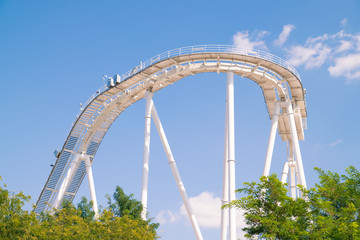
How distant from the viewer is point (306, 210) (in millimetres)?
16359

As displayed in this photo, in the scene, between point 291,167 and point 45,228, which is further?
point 291,167

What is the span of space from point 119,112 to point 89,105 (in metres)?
2.45

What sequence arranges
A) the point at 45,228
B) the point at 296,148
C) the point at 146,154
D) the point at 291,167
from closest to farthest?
the point at 45,228 → the point at 146,154 → the point at 296,148 → the point at 291,167

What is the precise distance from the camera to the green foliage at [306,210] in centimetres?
1475

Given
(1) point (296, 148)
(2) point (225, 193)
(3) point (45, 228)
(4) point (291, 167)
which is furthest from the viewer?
(4) point (291, 167)

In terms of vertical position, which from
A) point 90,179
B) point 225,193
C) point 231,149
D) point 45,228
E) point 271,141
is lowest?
point 45,228

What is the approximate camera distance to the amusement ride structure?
93.5 feet

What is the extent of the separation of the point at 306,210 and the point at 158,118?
16.6 meters

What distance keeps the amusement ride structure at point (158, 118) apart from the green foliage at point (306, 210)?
820 centimetres

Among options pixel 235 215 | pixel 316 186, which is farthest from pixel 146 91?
pixel 316 186

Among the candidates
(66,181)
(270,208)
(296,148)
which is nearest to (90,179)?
(66,181)

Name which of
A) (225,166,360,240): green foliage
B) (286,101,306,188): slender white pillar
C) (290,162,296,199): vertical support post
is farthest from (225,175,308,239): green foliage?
(290,162,296,199): vertical support post

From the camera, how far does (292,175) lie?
123 feet

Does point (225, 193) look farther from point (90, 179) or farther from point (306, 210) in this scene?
point (90, 179)
